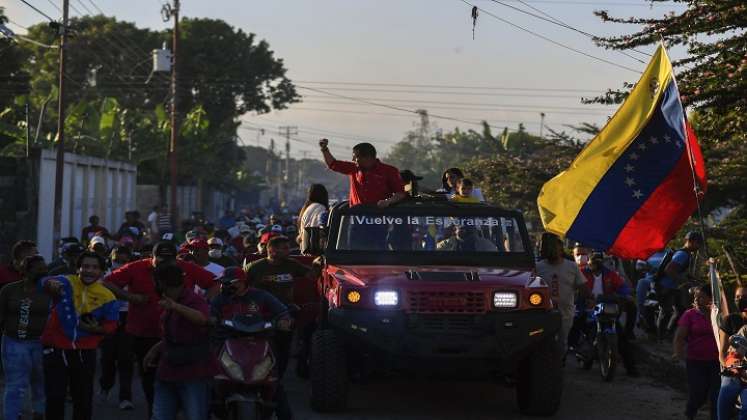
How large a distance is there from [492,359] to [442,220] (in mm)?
2063

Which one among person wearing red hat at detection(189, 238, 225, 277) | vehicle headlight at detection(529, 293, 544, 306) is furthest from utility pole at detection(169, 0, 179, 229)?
vehicle headlight at detection(529, 293, 544, 306)

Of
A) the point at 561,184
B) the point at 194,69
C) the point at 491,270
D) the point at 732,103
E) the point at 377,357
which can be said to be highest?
the point at 194,69

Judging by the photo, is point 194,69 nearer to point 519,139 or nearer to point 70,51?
point 70,51

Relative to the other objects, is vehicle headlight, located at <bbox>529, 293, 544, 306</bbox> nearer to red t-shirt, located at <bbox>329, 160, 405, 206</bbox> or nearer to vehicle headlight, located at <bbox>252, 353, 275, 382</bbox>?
red t-shirt, located at <bbox>329, 160, 405, 206</bbox>

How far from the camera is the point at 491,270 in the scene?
1098cm

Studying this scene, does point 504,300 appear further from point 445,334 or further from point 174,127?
point 174,127

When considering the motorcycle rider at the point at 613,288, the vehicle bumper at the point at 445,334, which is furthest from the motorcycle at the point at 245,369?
the motorcycle rider at the point at 613,288

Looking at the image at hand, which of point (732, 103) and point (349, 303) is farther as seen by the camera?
point (732, 103)

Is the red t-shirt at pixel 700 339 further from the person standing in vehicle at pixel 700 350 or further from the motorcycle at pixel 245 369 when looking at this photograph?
the motorcycle at pixel 245 369

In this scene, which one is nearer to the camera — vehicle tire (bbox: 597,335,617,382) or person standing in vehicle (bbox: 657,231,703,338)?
vehicle tire (bbox: 597,335,617,382)

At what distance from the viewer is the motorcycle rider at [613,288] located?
14234 millimetres

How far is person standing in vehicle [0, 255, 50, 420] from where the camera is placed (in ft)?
30.3

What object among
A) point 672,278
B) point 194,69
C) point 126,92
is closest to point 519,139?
point 194,69

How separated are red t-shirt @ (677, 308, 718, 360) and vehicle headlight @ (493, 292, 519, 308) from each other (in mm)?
1393
